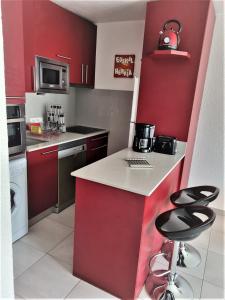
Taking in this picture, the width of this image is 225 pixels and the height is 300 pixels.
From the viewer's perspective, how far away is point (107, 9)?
96.6 inches

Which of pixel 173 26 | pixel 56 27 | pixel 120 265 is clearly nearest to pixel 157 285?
pixel 120 265

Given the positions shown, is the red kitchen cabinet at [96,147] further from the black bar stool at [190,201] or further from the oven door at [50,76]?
the black bar stool at [190,201]

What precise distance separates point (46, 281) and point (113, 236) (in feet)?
2.21

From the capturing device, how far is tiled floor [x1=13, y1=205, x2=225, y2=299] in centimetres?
167

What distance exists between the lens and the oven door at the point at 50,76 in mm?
2418

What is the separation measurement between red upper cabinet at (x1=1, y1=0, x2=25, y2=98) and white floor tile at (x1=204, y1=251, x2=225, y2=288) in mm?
2206

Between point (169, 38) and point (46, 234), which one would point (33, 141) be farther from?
point (169, 38)

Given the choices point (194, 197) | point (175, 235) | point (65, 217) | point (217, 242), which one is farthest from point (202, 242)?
point (65, 217)

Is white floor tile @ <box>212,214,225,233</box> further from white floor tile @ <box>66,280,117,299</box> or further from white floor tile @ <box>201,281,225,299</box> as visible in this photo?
white floor tile @ <box>66,280,117,299</box>

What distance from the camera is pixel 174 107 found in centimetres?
227

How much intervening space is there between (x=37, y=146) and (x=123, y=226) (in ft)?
3.95

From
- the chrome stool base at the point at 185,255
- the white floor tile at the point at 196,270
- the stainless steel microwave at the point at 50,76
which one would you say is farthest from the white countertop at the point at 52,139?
the white floor tile at the point at 196,270

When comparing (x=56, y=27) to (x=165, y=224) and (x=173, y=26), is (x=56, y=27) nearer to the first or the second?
(x=173, y=26)

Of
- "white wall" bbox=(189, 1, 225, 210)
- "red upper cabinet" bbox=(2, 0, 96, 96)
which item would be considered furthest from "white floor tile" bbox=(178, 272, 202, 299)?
"red upper cabinet" bbox=(2, 0, 96, 96)
